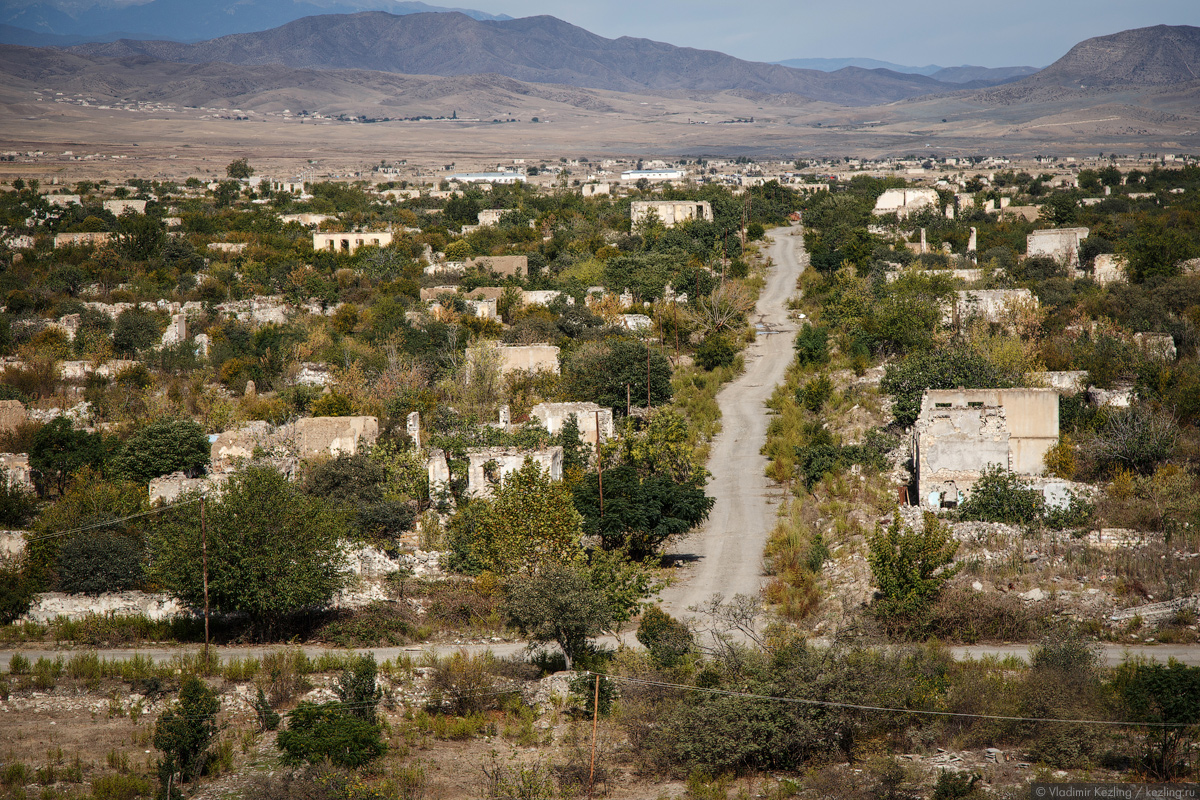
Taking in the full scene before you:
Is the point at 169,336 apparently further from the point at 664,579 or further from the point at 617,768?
the point at 617,768

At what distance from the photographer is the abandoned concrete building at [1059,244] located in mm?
40312

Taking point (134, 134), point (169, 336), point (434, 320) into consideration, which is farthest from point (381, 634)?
point (134, 134)

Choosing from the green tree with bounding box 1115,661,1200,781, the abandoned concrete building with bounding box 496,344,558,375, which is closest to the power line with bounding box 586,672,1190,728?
A: the green tree with bounding box 1115,661,1200,781

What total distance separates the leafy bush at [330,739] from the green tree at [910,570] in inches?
323

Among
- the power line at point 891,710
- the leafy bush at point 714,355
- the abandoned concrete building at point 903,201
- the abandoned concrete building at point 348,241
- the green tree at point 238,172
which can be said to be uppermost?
the green tree at point 238,172

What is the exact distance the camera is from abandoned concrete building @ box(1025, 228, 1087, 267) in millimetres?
40312

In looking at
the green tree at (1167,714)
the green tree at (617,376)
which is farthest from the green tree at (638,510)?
the green tree at (1167,714)

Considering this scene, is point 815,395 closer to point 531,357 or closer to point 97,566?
point 531,357

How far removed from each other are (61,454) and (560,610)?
14.5 metres

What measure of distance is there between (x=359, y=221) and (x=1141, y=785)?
177 feet

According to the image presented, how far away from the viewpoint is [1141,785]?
11.1m

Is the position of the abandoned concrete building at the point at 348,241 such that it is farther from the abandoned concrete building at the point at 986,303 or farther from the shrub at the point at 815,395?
the abandoned concrete building at the point at 986,303

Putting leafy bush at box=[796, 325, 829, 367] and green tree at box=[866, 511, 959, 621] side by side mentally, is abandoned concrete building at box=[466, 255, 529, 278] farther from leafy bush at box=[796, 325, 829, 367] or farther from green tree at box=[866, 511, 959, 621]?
green tree at box=[866, 511, 959, 621]

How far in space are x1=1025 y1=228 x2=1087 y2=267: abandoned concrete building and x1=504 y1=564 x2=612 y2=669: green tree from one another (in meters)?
32.7
